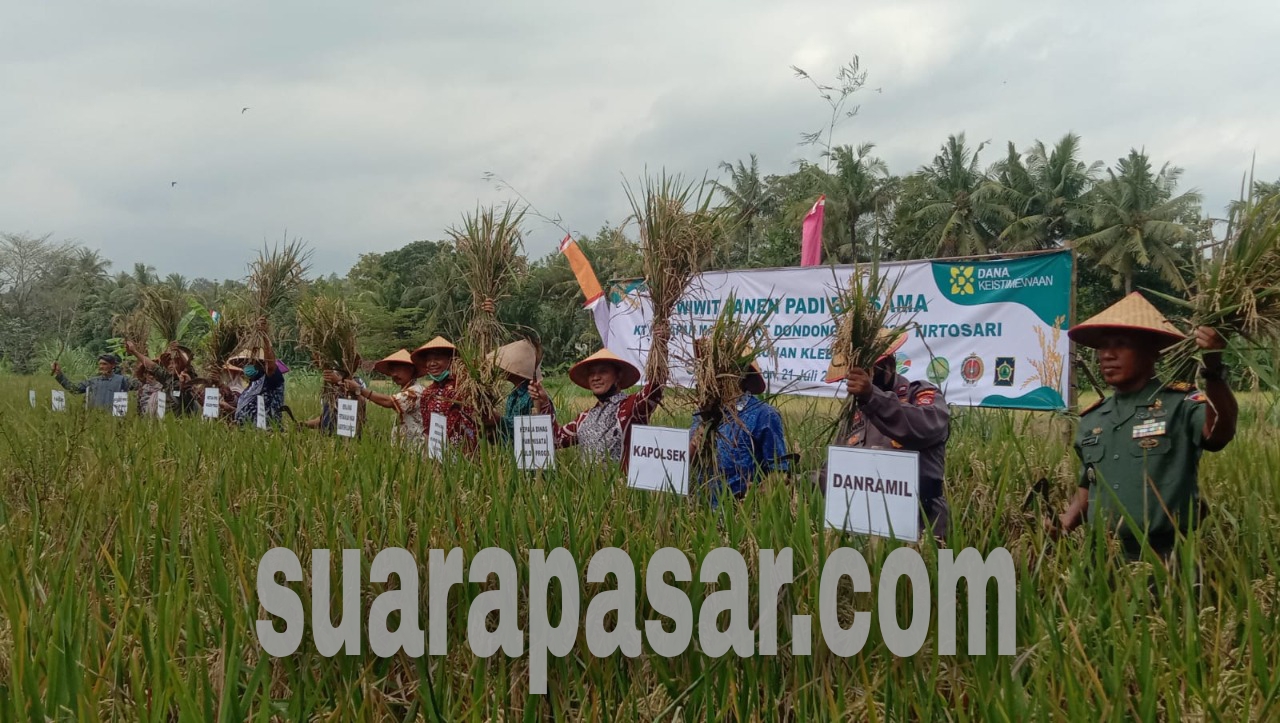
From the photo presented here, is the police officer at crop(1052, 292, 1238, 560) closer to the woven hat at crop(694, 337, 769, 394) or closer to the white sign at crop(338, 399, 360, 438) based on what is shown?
the woven hat at crop(694, 337, 769, 394)

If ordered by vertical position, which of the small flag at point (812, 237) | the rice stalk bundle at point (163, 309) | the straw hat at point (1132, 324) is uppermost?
the small flag at point (812, 237)

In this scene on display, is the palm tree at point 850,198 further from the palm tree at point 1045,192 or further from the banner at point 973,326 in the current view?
the banner at point 973,326

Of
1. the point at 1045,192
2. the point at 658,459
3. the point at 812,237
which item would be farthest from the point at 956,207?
the point at 658,459

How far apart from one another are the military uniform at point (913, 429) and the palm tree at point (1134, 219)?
3236cm

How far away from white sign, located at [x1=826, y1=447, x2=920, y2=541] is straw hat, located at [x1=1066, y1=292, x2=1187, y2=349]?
89cm

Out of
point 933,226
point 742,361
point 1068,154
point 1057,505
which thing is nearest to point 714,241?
point 742,361

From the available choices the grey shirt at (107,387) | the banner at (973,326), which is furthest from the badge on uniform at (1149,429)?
the grey shirt at (107,387)

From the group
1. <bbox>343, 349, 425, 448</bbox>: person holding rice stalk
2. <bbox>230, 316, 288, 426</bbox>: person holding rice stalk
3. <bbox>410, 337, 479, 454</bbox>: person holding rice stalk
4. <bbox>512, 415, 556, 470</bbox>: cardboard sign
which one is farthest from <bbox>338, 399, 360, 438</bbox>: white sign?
<bbox>512, 415, 556, 470</bbox>: cardboard sign

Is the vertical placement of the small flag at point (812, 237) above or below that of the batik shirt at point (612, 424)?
above

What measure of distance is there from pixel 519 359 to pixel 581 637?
2388 millimetres

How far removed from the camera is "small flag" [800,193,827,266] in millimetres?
6312

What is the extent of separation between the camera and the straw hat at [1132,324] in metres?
2.35

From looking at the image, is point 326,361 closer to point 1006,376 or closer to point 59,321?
point 1006,376

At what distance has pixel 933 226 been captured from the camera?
3428 cm
